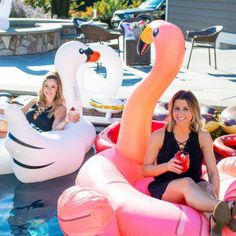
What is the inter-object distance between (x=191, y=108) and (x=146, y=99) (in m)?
0.81

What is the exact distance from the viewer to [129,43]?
11078 mm

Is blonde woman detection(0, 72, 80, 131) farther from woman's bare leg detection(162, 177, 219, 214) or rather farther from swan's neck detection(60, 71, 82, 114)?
woman's bare leg detection(162, 177, 219, 214)

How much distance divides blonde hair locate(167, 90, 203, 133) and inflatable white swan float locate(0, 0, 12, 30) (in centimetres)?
964

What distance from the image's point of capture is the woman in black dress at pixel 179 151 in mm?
3660

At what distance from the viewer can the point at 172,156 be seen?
12.6ft

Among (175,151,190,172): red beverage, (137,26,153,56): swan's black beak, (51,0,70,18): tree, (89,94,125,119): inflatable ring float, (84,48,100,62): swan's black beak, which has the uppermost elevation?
(137,26,153,56): swan's black beak

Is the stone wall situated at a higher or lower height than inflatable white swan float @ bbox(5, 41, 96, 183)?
lower

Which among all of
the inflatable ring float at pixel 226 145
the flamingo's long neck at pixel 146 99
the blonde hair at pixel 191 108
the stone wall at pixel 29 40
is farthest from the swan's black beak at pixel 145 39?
the stone wall at pixel 29 40

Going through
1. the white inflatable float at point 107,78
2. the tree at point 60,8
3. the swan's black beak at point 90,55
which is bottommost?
the tree at point 60,8

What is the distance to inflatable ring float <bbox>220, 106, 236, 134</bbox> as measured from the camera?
637 centimetres

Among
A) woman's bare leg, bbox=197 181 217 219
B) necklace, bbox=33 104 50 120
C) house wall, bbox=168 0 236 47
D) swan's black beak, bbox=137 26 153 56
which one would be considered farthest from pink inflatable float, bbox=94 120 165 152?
house wall, bbox=168 0 236 47

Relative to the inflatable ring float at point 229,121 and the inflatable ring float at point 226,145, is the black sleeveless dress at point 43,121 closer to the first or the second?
the inflatable ring float at point 226,145

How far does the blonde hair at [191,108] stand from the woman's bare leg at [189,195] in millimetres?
435

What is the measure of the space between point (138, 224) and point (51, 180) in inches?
74.5
